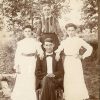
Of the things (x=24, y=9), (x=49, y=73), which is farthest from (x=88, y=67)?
(x=24, y=9)

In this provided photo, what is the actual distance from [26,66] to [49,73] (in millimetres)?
145

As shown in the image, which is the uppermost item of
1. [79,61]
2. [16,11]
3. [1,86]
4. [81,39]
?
[16,11]

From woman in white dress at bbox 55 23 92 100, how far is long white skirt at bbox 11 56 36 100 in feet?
0.57

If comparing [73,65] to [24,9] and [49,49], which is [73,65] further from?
[24,9]

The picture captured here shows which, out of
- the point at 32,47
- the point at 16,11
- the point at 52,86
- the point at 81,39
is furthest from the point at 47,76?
the point at 16,11

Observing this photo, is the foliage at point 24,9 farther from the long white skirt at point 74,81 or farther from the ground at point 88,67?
the long white skirt at point 74,81

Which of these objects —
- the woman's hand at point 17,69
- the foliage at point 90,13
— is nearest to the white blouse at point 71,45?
the foliage at point 90,13

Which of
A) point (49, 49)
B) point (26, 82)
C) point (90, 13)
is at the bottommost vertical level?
point (26, 82)

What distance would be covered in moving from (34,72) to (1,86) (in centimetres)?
22

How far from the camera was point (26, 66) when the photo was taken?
1.70 meters

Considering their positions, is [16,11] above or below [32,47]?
above

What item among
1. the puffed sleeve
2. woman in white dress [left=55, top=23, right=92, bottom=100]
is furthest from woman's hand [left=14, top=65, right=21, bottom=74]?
the puffed sleeve

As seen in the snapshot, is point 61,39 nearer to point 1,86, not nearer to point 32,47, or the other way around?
point 32,47

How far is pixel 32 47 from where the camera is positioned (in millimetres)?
1724
